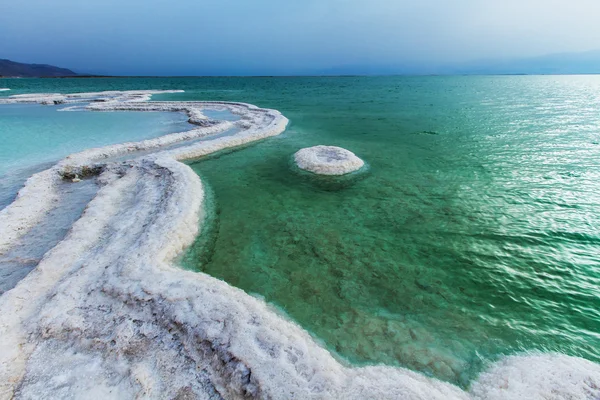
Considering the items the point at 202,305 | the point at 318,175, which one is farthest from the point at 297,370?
the point at 318,175

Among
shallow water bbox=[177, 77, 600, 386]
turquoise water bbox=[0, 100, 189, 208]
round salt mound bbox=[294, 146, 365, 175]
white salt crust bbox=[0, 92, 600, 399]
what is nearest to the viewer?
white salt crust bbox=[0, 92, 600, 399]

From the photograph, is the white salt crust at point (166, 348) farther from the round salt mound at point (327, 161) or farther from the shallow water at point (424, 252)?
the round salt mound at point (327, 161)

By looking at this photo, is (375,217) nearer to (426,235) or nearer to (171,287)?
(426,235)

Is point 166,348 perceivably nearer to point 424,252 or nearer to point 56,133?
point 424,252

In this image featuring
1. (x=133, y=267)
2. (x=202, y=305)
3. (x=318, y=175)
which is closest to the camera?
(x=202, y=305)

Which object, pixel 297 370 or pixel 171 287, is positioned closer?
pixel 297 370

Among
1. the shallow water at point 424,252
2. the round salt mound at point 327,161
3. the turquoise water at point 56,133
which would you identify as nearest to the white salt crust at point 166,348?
the shallow water at point 424,252

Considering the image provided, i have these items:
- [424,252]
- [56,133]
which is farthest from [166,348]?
[56,133]

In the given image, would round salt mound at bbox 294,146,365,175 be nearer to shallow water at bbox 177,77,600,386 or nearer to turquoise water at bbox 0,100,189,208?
shallow water at bbox 177,77,600,386

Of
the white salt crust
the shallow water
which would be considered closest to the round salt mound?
the shallow water
